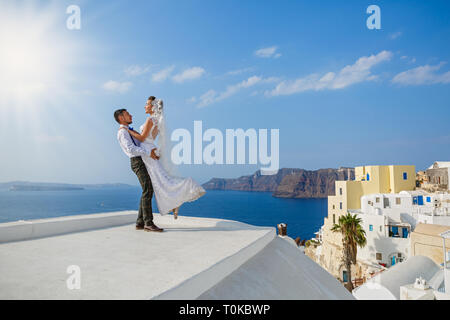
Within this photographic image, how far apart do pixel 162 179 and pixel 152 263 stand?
7.17ft

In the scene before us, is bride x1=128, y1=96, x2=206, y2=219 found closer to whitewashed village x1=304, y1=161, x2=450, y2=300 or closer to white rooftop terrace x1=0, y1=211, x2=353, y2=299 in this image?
white rooftop terrace x1=0, y1=211, x2=353, y2=299

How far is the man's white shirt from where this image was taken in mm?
4938

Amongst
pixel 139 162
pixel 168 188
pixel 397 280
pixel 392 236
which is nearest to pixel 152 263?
pixel 168 188

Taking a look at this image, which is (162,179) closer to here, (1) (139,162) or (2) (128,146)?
(1) (139,162)

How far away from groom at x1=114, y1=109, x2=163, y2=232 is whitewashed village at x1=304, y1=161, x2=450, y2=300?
1575cm

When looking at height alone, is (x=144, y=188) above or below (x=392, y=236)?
above

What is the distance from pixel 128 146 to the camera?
4.94 m

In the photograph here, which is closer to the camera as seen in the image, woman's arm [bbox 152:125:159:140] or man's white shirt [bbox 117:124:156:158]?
man's white shirt [bbox 117:124:156:158]

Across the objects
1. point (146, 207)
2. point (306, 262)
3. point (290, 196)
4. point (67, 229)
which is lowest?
point (290, 196)

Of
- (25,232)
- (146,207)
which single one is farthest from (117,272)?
(25,232)

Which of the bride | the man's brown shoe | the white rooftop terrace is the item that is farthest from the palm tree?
the man's brown shoe
